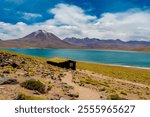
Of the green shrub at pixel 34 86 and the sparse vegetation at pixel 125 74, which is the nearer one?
the green shrub at pixel 34 86

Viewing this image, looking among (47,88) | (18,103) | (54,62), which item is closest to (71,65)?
(54,62)

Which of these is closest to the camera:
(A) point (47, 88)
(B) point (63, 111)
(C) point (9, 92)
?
(B) point (63, 111)

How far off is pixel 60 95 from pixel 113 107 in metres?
9.29

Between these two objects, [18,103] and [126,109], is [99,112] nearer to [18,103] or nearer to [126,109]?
[126,109]

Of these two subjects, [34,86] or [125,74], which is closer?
[34,86]

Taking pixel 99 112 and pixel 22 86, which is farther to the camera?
pixel 22 86

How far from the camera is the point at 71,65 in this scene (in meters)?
56.0

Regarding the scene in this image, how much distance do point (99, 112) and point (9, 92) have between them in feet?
31.8

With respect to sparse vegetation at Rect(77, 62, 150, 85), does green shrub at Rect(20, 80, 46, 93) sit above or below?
above

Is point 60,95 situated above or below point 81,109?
below

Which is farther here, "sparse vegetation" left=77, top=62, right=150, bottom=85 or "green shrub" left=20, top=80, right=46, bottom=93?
"sparse vegetation" left=77, top=62, right=150, bottom=85

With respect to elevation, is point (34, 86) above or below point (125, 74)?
above

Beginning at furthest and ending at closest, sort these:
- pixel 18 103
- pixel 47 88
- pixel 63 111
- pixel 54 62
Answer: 1. pixel 54 62
2. pixel 47 88
3. pixel 18 103
4. pixel 63 111

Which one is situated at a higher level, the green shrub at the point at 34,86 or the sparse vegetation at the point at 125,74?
the green shrub at the point at 34,86
